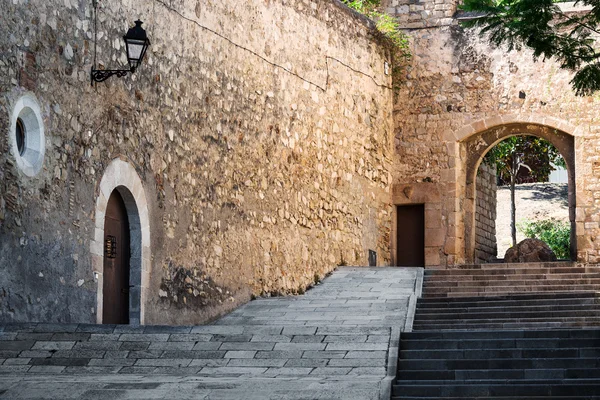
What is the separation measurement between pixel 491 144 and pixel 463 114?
0.72 metres

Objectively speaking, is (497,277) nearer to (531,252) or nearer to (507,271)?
(507,271)

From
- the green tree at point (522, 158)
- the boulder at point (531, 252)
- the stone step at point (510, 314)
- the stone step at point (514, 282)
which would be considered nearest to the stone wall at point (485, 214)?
the boulder at point (531, 252)

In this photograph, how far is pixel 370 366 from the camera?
27.0ft

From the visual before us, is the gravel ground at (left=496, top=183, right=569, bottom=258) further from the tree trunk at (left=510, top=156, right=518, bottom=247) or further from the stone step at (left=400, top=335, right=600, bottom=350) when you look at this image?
the stone step at (left=400, top=335, right=600, bottom=350)

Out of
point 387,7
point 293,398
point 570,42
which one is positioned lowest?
point 293,398

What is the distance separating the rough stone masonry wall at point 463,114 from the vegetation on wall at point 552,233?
8.45 metres

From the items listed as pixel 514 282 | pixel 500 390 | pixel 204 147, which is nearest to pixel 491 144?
pixel 514 282

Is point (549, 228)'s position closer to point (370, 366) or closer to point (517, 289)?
point (517, 289)

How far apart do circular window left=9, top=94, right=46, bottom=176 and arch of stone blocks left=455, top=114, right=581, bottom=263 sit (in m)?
9.97

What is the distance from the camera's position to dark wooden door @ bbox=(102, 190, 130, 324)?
1034 cm

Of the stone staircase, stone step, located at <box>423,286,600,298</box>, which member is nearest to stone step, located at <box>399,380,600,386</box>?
the stone staircase

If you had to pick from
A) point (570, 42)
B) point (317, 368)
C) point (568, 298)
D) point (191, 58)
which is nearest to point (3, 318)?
point (317, 368)

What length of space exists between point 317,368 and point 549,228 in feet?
69.0

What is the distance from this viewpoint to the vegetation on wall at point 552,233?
26266mm
